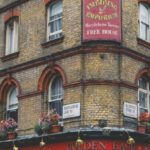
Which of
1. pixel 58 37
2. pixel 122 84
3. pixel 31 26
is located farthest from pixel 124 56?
pixel 31 26

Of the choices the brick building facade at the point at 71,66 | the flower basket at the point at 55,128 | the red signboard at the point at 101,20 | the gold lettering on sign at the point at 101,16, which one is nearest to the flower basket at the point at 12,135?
the brick building facade at the point at 71,66

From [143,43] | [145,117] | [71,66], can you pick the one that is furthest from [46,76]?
[145,117]

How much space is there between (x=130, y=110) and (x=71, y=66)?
274 centimetres

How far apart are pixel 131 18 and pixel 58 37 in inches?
116

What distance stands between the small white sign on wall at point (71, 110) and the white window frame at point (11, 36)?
468 centimetres

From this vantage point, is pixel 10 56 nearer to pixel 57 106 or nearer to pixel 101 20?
pixel 57 106

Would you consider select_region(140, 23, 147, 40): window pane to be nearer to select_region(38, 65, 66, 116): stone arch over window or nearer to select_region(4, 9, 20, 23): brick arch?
select_region(38, 65, 66, 116): stone arch over window

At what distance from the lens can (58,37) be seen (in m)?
23.6

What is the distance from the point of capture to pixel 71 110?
22016 millimetres

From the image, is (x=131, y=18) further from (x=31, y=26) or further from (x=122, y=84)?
(x=31, y=26)

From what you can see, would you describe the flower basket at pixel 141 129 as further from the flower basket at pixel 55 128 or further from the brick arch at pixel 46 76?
the brick arch at pixel 46 76

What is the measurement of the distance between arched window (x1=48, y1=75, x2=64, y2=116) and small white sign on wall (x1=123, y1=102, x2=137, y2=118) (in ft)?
8.72

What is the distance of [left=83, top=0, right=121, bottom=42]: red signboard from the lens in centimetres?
2203

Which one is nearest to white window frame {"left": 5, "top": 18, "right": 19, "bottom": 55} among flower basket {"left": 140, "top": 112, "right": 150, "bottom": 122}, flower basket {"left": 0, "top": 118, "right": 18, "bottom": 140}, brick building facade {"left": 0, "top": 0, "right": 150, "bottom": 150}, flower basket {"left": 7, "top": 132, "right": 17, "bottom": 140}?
brick building facade {"left": 0, "top": 0, "right": 150, "bottom": 150}
